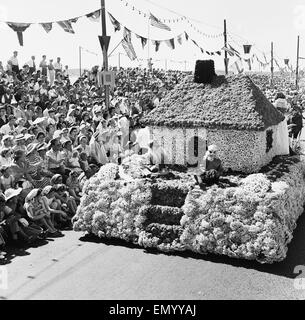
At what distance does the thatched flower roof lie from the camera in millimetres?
9562

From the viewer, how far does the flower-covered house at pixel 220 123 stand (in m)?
9.59

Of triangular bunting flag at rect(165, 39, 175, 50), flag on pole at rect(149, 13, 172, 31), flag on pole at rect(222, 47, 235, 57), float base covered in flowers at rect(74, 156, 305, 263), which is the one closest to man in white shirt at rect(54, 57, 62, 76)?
triangular bunting flag at rect(165, 39, 175, 50)

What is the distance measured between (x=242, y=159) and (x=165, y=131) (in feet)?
6.06

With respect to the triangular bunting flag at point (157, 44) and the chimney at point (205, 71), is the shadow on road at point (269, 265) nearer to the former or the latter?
the chimney at point (205, 71)

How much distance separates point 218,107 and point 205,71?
115 cm

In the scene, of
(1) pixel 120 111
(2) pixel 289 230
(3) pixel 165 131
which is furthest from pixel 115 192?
(1) pixel 120 111

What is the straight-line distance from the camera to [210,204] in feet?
27.9

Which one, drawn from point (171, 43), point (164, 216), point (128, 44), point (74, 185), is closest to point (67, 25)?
point (128, 44)

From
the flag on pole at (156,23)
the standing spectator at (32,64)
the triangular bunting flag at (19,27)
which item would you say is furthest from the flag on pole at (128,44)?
the standing spectator at (32,64)

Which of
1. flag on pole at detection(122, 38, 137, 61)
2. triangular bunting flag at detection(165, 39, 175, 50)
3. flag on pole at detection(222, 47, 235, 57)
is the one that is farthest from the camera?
flag on pole at detection(222, 47, 235, 57)

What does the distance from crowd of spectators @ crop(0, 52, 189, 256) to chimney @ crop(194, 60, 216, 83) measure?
3188 mm

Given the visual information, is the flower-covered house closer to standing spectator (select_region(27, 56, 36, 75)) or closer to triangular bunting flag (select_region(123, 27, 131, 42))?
triangular bunting flag (select_region(123, 27, 131, 42))
